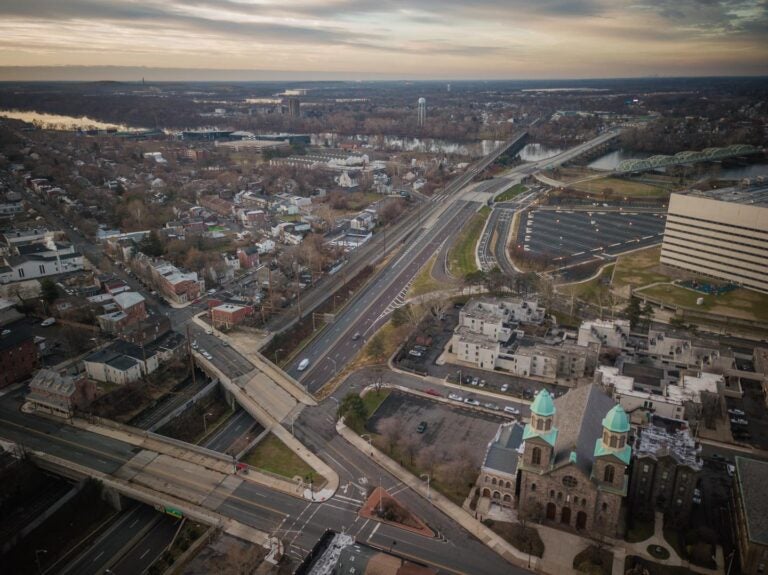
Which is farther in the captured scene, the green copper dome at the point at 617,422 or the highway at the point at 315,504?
the highway at the point at 315,504

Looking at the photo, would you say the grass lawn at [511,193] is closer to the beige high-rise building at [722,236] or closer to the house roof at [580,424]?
the beige high-rise building at [722,236]

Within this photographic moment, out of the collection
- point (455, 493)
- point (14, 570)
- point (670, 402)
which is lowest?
point (14, 570)

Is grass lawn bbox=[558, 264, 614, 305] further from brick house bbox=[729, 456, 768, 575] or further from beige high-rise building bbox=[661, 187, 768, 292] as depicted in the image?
brick house bbox=[729, 456, 768, 575]

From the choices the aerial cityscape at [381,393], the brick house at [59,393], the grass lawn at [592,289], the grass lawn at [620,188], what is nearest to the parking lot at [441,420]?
the aerial cityscape at [381,393]

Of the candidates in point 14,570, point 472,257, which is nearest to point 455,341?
point 472,257

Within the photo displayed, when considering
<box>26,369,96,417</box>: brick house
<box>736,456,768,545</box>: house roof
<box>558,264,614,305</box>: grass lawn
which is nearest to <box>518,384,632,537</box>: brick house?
<box>736,456,768,545</box>: house roof

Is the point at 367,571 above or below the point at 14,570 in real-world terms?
above

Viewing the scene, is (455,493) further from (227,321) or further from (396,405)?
(227,321)
